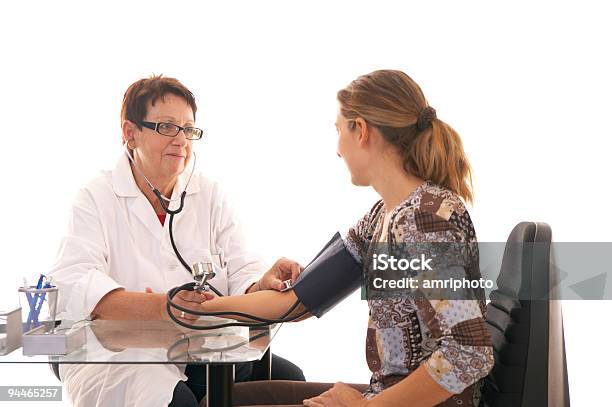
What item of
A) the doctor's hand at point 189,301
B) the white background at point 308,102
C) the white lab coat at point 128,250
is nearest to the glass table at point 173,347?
the doctor's hand at point 189,301

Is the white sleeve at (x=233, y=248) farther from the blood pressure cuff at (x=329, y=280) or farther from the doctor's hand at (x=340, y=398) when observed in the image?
the doctor's hand at (x=340, y=398)

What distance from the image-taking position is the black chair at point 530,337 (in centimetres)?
139

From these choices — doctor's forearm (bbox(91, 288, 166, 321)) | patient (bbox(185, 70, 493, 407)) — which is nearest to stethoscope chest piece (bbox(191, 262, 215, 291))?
doctor's forearm (bbox(91, 288, 166, 321))

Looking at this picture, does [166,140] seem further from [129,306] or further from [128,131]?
[129,306]

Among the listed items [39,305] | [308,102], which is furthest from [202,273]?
[308,102]

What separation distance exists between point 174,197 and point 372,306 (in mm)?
907

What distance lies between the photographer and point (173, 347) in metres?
1.58

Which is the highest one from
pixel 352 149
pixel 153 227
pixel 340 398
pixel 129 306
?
pixel 352 149

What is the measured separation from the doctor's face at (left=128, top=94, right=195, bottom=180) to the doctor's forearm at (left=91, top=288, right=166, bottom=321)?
43cm

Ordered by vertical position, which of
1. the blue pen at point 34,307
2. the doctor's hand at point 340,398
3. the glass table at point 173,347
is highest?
the blue pen at point 34,307

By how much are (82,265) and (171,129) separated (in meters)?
0.43

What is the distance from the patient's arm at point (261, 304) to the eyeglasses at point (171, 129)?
0.54 m

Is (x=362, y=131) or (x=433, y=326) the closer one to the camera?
(x=433, y=326)

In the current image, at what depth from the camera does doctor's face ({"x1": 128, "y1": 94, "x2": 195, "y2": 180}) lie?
219cm
